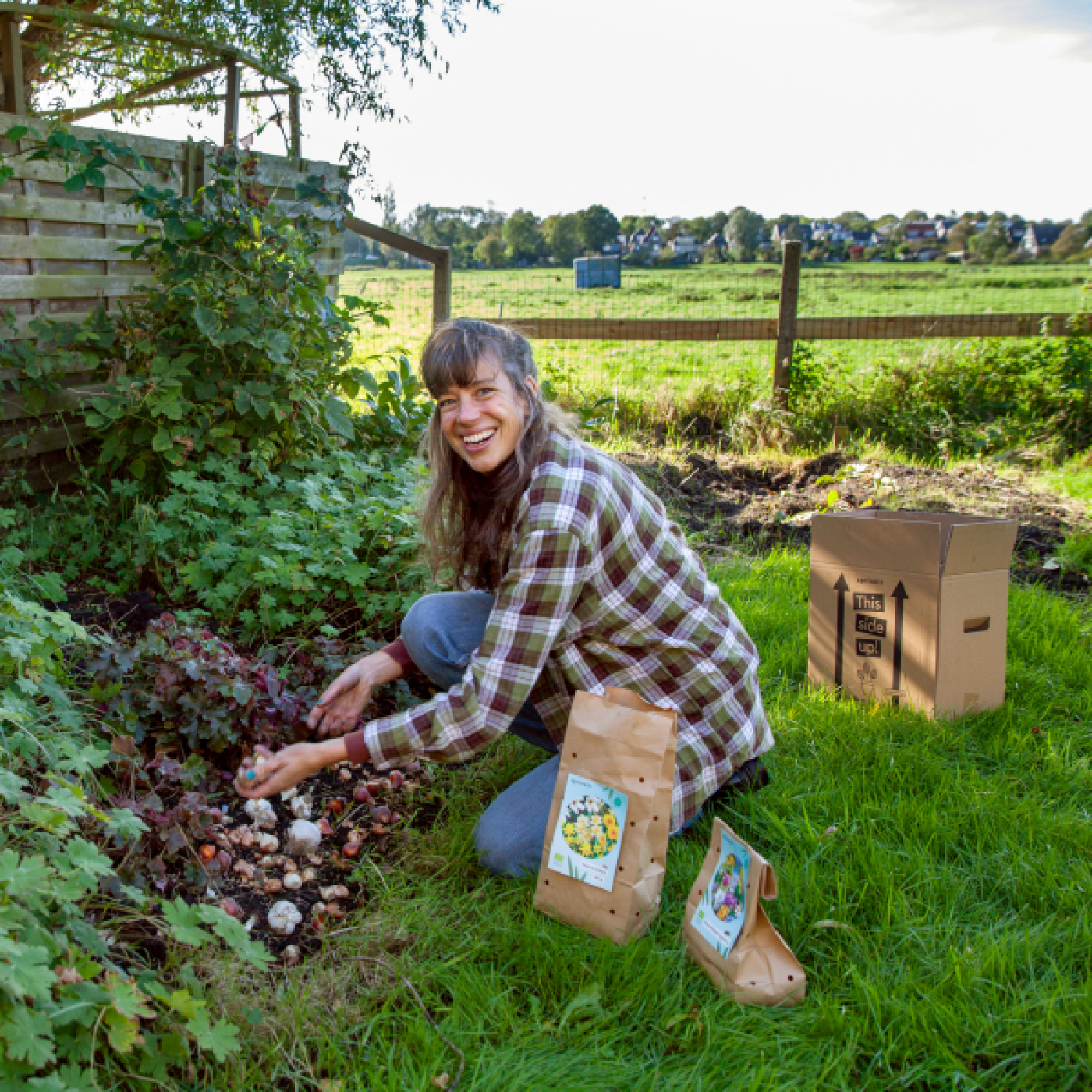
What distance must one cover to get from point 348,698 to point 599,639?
74 cm

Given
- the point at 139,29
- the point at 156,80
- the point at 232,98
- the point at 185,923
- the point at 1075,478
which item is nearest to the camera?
the point at 185,923

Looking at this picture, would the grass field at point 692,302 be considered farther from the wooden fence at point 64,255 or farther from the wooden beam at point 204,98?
the wooden fence at point 64,255

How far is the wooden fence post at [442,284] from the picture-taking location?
6.39 metres

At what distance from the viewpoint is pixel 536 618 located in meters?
1.94

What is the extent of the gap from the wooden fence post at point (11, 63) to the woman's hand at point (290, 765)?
3826mm

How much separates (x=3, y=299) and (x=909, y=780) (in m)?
4.06

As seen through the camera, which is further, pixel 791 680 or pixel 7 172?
pixel 7 172

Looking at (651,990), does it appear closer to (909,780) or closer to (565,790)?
(565,790)

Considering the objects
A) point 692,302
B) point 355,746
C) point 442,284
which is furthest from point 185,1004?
point 692,302

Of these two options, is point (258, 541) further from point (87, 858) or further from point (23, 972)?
point (23, 972)

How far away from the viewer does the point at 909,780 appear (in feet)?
8.00

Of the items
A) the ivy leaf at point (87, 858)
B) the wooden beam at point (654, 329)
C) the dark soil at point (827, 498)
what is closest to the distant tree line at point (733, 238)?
the wooden beam at point (654, 329)

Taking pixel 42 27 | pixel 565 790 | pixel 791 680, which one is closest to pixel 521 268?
pixel 42 27

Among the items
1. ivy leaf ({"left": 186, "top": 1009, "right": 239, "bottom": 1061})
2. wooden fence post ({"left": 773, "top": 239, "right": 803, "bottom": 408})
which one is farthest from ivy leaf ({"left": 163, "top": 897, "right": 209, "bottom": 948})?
wooden fence post ({"left": 773, "top": 239, "right": 803, "bottom": 408})
